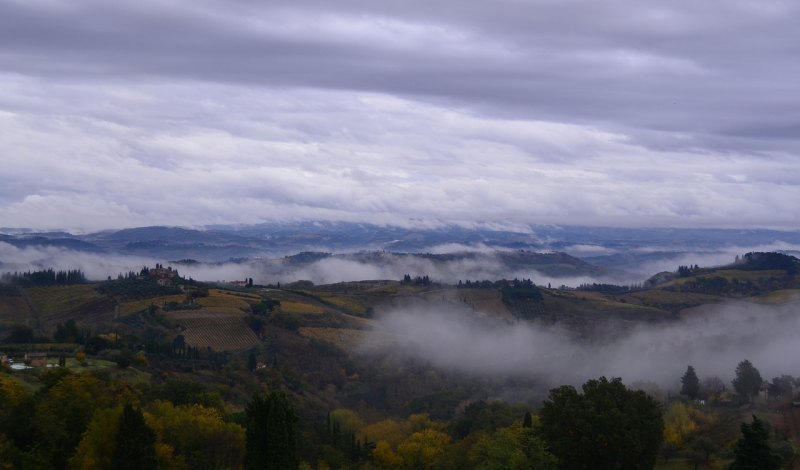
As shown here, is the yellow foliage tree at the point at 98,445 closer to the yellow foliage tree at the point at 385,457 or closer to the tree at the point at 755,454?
the yellow foliage tree at the point at 385,457

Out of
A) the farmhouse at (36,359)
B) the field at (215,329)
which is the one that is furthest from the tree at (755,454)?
the field at (215,329)

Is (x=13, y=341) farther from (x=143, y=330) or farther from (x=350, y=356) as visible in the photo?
(x=350, y=356)

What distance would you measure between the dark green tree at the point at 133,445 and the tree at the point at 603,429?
31.9m

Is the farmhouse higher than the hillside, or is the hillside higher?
the farmhouse

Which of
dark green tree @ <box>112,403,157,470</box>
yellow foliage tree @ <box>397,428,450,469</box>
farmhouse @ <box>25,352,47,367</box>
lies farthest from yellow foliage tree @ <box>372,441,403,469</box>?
farmhouse @ <box>25,352,47,367</box>

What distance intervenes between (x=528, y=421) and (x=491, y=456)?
19.4m

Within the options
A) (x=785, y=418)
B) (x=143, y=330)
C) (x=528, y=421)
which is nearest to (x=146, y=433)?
(x=528, y=421)

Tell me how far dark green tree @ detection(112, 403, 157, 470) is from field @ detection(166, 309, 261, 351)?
114770 mm

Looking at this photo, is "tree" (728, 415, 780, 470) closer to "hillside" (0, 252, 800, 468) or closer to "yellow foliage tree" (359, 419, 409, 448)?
"hillside" (0, 252, 800, 468)

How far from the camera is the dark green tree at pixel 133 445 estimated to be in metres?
57.6

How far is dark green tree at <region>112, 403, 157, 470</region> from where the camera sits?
57.6 m

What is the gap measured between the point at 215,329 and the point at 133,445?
428 feet

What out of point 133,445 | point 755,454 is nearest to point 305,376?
point 133,445

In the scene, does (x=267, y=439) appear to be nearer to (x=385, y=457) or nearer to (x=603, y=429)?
(x=603, y=429)
